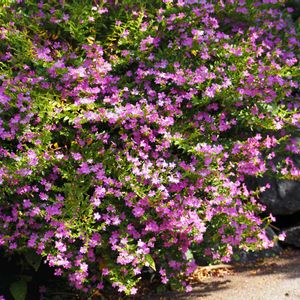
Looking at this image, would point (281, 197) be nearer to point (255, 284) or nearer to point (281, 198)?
point (281, 198)

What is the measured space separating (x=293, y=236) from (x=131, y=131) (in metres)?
2.71

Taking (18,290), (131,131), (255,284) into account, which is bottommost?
(255,284)

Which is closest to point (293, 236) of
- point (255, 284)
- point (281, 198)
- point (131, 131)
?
point (281, 198)

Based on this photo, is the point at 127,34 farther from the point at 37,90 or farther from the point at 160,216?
the point at 160,216

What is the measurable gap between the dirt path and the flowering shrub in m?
0.37

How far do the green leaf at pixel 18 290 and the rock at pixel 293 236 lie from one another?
3067 mm

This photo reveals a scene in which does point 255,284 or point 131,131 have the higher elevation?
point 131,131

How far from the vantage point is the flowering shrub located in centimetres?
394

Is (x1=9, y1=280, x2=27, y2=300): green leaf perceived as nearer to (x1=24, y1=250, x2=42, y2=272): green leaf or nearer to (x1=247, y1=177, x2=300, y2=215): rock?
(x1=24, y1=250, x2=42, y2=272): green leaf

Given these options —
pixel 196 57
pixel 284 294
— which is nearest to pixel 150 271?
pixel 284 294

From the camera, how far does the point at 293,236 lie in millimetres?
6035

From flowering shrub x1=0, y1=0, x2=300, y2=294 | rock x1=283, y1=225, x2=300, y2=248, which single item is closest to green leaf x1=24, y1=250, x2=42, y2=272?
flowering shrub x1=0, y1=0, x2=300, y2=294

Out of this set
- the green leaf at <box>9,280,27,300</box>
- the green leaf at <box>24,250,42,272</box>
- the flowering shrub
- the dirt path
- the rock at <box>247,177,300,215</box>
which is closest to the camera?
the flowering shrub

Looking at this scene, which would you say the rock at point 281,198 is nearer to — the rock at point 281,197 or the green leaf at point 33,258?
the rock at point 281,197
